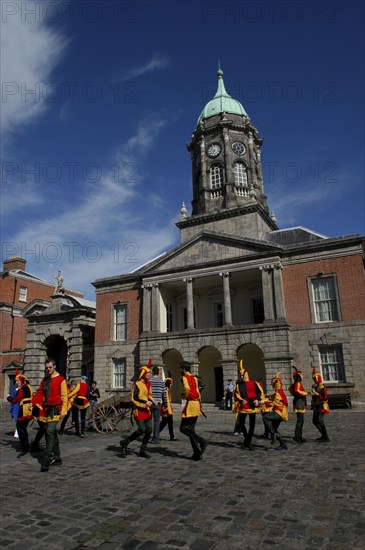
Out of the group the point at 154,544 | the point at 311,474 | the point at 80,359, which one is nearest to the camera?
the point at 154,544

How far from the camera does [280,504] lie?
5.42m

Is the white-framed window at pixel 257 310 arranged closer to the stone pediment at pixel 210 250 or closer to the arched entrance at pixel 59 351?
the stone pediment at pixel 210 250

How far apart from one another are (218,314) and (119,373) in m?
8.72

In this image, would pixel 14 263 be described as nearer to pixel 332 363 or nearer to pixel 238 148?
pixel 238 148

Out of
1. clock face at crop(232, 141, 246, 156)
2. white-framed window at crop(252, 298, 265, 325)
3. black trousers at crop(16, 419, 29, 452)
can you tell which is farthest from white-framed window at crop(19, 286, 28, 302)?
black trousers at crop(16, 419, 29, 452)

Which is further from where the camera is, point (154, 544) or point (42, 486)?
point (42, 486)

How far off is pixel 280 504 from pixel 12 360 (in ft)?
113

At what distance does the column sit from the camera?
24375mm

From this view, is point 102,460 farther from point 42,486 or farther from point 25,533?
point 25,533

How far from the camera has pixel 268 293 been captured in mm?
25016

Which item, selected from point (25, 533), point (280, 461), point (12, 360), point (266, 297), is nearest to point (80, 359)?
point (12, 360)

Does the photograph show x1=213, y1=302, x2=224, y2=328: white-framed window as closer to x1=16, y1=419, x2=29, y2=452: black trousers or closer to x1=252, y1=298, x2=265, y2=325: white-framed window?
x1=252, y1=298, x2=265, y2=325: white-framed window

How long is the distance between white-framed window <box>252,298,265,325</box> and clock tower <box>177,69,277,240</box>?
195 inches

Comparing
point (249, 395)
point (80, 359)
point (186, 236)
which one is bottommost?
point (249, 395)
